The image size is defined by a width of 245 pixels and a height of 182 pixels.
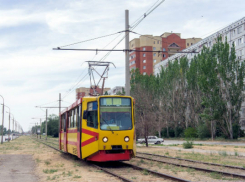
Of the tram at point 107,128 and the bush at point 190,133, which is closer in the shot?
the tram at point 107,128

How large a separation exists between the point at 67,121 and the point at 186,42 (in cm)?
8943

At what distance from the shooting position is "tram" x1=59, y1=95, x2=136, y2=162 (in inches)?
549

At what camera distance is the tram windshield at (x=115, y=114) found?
46.4 feet

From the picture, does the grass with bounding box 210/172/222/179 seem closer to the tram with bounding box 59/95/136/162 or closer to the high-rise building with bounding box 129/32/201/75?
the tram with bounding box 59/95/136/162

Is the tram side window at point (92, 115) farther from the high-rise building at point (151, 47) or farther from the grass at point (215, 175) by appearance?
the high-rise building at point (151, 47)

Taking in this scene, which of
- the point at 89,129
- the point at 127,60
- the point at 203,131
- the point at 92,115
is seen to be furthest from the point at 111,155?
the point at 203,131

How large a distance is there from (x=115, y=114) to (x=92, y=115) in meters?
0.99

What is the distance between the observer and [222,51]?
47812mm

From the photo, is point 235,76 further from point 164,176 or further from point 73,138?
point 164,176

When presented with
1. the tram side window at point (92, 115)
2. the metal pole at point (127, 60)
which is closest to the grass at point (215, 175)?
the tram side window at point (92, 115)

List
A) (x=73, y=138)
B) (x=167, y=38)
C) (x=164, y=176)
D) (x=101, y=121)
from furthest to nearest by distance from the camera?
(x=167, y=38) → (x=73, y=138) → (x=101, y=121) → (x=164, y=176)

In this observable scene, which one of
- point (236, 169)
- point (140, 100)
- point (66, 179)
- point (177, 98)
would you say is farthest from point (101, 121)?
point (177, 98)

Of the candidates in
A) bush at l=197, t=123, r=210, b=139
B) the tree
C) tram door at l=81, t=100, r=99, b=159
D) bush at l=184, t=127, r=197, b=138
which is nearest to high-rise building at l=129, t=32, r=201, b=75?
bush at l=184, t=127, r=197, b=138

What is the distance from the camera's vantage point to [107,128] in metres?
14.0
